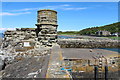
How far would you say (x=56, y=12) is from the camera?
842 cm

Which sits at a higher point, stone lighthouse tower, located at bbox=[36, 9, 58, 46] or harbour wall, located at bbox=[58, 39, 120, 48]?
stone lighthouse tower, located at bbox=[36, 9, 58, 46]

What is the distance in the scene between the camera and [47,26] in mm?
8234

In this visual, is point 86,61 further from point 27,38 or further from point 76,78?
point 27,38

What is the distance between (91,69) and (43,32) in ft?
12.5

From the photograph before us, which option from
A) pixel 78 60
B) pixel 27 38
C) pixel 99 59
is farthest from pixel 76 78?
pixel 27 38

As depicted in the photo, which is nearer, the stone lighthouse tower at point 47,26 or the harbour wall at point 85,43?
the stone lighthouse tower at point 47,26

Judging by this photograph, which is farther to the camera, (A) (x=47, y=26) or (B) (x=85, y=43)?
(B) (x=85, y=43)

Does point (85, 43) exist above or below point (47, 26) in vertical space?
below

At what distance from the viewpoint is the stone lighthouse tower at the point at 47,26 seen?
815 cm

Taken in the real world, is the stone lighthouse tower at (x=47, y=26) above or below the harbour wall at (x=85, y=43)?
above

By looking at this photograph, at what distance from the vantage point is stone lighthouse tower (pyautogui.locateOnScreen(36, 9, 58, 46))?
8.15m

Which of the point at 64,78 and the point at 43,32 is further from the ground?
the point at 43,32

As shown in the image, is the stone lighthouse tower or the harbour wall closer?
the stone lighthouse tower

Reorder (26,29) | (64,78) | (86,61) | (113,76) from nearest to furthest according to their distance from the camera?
(64,78), (86,61), (113,76), (26,29)
